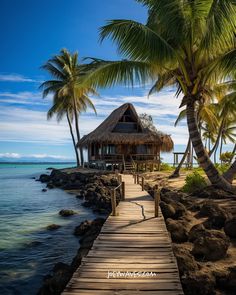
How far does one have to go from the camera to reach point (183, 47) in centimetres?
1120

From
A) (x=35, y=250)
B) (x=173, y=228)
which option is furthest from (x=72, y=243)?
(x=173, y=228)

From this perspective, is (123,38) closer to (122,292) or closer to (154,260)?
(154,260)

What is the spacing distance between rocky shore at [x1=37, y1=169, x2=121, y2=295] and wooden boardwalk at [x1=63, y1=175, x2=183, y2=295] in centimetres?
60

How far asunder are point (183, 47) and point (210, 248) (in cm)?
754

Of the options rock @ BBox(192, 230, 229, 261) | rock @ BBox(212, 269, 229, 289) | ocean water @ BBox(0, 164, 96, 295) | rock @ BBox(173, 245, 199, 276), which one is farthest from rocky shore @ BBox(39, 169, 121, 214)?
rock @ BBox(212, 269, 229, 289)

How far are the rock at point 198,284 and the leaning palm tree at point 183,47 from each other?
7.13m

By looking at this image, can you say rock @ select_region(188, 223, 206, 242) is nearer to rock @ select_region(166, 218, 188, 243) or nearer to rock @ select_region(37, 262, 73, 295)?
rock @ select_region(166, 218, 188, 243)

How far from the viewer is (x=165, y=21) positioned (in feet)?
34.9

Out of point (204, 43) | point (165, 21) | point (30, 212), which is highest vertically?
point (165, 21)

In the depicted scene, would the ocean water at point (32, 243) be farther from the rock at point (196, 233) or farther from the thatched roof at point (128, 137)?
the thatched roof at point (128, 137)

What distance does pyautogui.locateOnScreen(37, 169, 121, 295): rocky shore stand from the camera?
5.52 metres

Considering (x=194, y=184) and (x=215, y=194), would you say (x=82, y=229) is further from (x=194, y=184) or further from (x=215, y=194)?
(x=194, y=184)

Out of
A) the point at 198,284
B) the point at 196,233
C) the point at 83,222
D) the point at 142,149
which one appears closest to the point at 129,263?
the point at 198,284

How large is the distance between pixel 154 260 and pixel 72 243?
4657 millimetres
